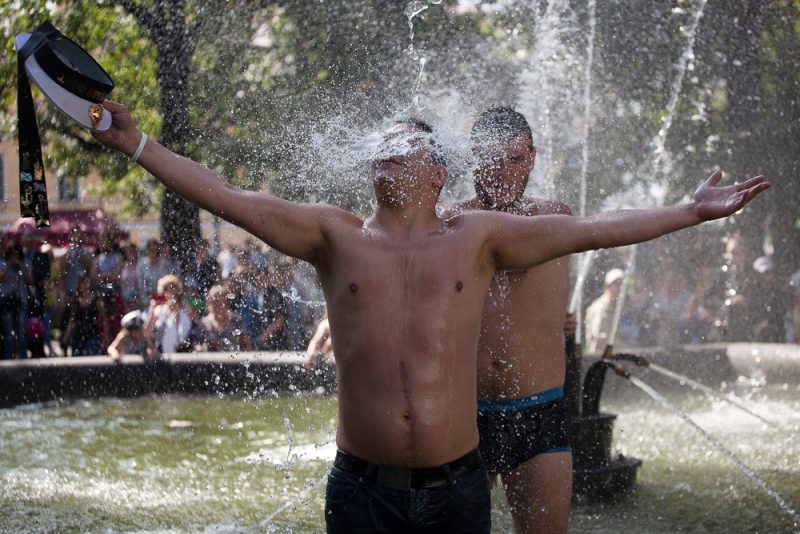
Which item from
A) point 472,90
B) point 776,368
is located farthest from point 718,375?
point 472,90

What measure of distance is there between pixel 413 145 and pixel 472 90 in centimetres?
821

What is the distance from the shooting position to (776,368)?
28.8 ft

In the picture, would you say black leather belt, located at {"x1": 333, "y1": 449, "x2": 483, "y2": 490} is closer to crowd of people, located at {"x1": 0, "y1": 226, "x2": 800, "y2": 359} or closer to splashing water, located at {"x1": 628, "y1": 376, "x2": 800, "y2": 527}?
splashing water, located at {"x1": 628, "y1": 376, "x2": 800, "y2": 527}

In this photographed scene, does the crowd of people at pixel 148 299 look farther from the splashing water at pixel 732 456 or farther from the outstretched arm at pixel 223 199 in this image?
the outstretched arm at pixel 223 199

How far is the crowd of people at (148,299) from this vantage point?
825cm

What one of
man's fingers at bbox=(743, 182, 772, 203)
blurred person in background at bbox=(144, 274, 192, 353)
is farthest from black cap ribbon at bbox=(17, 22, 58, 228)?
blurred person in background at bbox=(144, 274, 192, 353)

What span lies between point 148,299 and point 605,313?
4.38 meters

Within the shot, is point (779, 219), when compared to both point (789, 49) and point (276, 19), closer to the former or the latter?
point (789, 49)

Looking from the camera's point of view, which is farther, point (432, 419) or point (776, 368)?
point (776, 368)

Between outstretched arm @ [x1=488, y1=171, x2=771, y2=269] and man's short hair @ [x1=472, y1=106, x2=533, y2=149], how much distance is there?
96 cm

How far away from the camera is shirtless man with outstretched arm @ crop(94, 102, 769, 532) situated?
8.34ft

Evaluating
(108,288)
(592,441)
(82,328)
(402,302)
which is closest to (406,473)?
(402,302)

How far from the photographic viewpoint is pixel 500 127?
3.68 m

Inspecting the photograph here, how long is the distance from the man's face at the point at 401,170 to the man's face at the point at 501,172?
926mm
